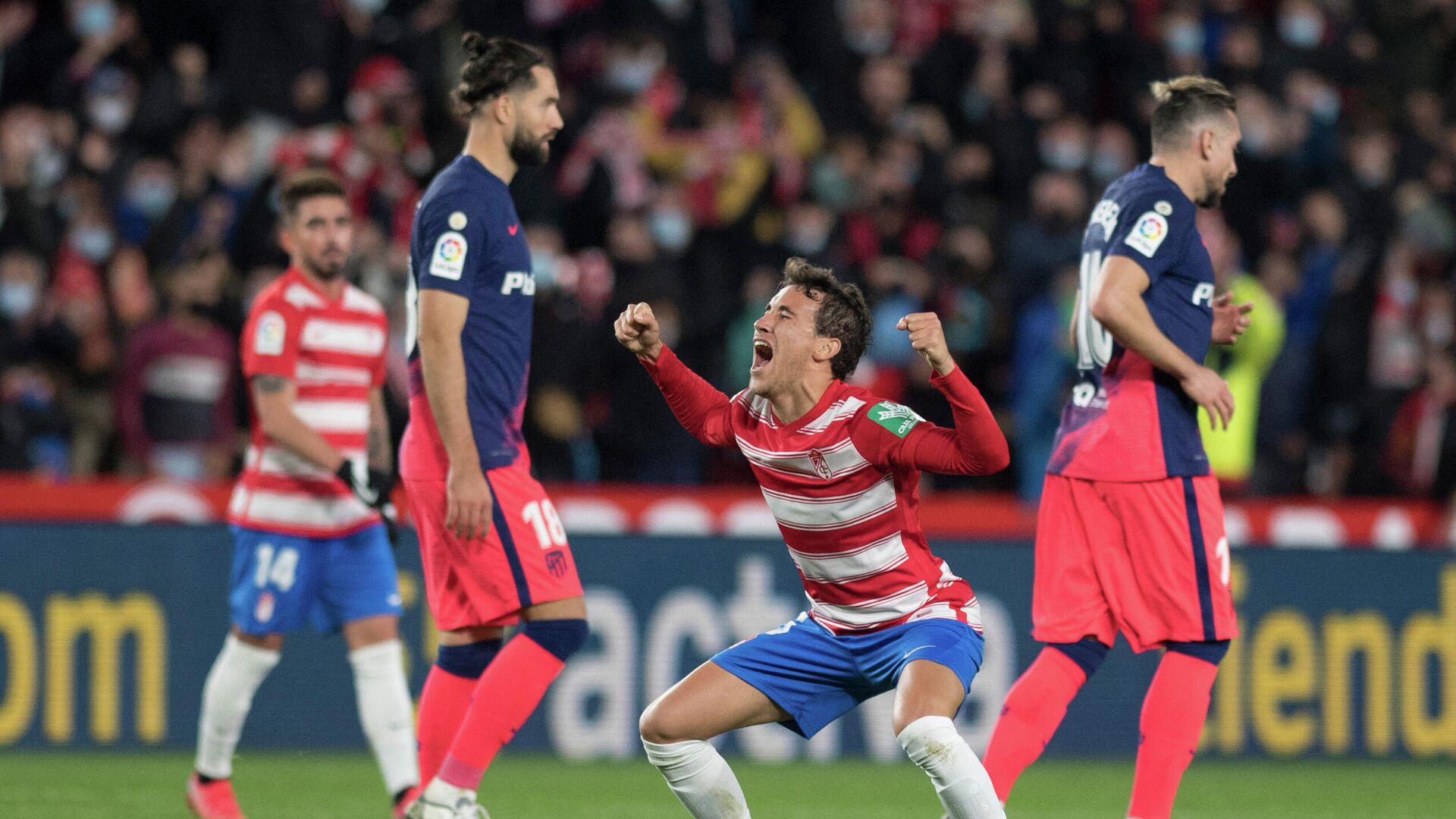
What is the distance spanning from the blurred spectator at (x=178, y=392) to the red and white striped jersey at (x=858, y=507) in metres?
5.58

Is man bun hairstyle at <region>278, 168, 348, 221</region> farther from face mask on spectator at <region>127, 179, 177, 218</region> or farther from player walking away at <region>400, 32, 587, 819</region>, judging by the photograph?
face mask on spectator at <region>127, 179, 177, 218</region>

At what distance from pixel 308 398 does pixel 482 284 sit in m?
1.28

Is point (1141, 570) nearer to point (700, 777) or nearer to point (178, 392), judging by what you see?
point (700, 777)

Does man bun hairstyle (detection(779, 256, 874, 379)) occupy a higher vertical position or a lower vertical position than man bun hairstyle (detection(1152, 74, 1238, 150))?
lower

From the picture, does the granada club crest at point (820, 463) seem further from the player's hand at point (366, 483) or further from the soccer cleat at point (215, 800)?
the soccer cleat at point (215, 800)

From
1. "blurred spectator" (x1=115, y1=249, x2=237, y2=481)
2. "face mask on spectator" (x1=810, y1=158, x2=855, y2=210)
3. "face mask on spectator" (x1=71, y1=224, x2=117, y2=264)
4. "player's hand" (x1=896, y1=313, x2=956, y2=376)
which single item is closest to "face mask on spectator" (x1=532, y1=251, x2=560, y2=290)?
"blurred spectator" (x1=115, y1=249, x2=237, y2=481)

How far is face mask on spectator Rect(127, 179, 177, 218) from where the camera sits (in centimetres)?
1156

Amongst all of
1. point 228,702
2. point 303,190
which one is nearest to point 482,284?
point 303,190

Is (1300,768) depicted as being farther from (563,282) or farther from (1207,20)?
(1207,20)

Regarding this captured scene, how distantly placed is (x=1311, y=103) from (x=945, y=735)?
10.3 m

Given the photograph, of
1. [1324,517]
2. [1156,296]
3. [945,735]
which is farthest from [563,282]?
[945,735]

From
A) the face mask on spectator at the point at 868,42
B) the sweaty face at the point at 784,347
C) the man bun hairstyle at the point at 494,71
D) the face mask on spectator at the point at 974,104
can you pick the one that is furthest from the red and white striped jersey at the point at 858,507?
the face mask on spectator at the point at 868,42

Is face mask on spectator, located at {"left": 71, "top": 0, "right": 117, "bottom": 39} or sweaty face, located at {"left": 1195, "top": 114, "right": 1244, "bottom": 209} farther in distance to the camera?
face mask on spectator, located at {"left": 71, "top": 0, "right": 117, "bottom": 39}

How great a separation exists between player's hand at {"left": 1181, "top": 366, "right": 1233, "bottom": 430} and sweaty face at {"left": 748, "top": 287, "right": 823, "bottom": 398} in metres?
1.10
